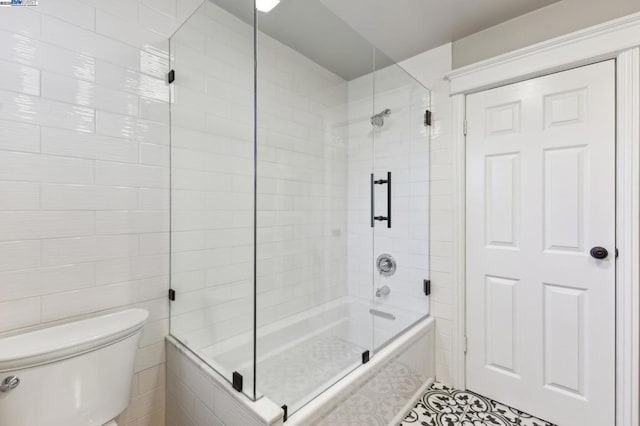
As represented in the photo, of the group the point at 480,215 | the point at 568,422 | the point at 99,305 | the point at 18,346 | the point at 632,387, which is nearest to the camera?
the point at 18,346

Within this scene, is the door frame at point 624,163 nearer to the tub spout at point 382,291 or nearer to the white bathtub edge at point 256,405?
the tub spout at point 382,291

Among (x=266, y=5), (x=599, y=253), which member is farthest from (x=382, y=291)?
(x=266, y=5)

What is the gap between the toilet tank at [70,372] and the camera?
3.00ft

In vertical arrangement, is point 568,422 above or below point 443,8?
below

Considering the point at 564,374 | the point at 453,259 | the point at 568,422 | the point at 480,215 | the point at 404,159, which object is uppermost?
the point at 404,159

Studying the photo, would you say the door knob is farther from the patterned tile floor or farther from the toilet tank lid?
the toilet tank lid

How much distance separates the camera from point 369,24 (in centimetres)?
185

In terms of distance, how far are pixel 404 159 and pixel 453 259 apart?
78 cm

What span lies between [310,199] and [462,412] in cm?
162

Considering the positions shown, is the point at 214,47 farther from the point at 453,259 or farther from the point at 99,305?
the point at 453,259

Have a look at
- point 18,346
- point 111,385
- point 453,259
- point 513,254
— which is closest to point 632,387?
point 513,254

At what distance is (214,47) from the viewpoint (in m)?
1.42

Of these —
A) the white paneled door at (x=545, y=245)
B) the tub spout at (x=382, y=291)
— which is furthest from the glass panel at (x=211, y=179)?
the white paneled door at (x=545, y=245)

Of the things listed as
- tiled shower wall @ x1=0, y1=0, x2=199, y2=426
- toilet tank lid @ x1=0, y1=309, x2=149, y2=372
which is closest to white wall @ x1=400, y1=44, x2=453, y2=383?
tiled shower wall @ x1=0, y1=0, x2=199, y2=426
